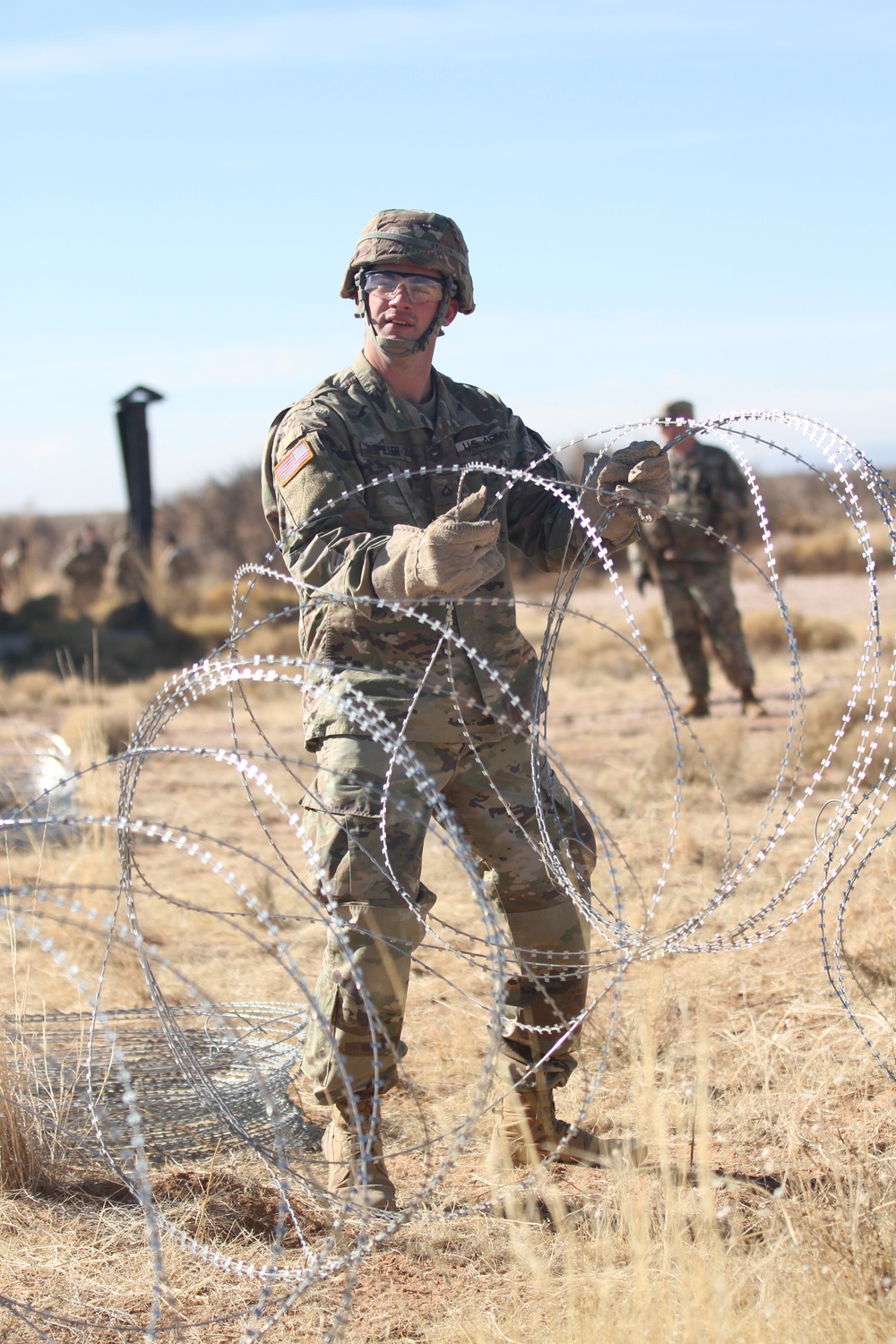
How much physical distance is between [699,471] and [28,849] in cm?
563

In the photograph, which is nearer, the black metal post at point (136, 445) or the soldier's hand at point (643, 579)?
the soldier's hand at point (643, 579)

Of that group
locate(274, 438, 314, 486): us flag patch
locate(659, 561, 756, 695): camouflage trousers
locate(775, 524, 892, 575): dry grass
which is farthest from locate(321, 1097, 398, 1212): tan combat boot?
locate(775, 524, 892, 575): dry grass

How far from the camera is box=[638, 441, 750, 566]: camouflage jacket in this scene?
33.8ft

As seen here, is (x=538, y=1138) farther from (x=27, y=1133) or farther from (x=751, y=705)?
(x=751, y=705)

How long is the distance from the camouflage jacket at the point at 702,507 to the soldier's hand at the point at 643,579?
0.24m

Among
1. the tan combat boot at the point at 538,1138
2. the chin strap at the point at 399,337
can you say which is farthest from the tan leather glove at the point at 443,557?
the tan combat boot at the point at 538,1138

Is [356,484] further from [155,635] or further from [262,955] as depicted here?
[155,635]

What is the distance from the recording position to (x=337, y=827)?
126 inches

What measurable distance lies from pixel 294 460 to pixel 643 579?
26.3 ft

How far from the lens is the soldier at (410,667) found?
320cm

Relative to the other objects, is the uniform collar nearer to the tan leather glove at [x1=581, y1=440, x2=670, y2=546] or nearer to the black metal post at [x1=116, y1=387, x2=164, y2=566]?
the tan leather glove at [x1=581, y1=440, x2=670, y2=546]

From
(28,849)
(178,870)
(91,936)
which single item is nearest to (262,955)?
(91,936)

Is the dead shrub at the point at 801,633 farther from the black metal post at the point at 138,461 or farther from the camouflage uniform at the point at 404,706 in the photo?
the camouflage uniform at the point at 404,706

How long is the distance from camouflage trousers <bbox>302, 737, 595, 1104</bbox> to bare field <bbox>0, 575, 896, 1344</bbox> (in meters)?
0.15
